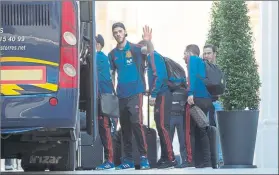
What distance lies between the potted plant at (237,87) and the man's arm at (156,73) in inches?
40.3

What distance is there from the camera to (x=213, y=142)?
13.5 meters

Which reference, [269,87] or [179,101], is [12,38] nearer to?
[179,101]

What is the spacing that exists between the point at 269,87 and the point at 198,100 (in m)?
1.45

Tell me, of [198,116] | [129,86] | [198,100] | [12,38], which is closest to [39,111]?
[12,38]

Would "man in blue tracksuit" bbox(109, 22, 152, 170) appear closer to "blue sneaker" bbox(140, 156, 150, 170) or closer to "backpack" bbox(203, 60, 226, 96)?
"blue sneaker" bbox(140, 156, 150, 170)

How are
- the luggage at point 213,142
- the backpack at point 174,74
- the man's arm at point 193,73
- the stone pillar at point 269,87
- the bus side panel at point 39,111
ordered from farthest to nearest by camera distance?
1. the stone pillar at point 269,87
2. the luggage at point 213,142
3. the backpack at point 174,74
4. the man's arm at point 193,73
5. the bus side panel at point 39,111

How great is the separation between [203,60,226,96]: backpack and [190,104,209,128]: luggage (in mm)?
301

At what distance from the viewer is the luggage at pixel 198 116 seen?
13033mm

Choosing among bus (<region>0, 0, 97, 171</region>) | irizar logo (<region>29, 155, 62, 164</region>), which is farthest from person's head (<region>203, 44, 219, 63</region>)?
bus (<region>0, 0, 97, 171</region>)

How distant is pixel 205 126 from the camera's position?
1319cm

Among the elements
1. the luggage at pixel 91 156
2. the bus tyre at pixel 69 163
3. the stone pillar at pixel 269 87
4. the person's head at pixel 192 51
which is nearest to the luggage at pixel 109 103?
the bus tyre at pixel 69 163

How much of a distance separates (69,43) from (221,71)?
3.40 m

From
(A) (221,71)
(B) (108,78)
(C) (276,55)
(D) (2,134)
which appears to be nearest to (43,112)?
(D) (2,134)

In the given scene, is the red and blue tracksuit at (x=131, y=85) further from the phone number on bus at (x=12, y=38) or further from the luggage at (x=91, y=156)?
the phone number on bus at (x=12, y=38)
